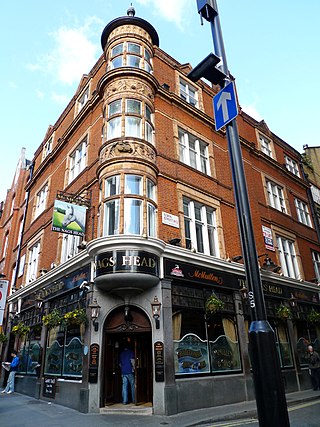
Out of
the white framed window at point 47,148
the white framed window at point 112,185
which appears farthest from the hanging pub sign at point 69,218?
the white framed window at point 47,148

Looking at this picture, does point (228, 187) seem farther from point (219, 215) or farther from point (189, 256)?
point (189, 256)

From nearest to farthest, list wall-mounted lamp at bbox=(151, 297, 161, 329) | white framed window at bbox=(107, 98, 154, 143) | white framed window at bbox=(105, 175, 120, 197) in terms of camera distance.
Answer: wall-mounted lamp at bbox=(151, 297, 161, 329), white framed window at bbox=(105, 175, 120, 197), white framed window at bbox=(107, 98, 154, 143)

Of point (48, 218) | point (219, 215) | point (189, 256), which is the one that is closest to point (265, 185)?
point (219, 215)

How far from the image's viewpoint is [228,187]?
15.7 m

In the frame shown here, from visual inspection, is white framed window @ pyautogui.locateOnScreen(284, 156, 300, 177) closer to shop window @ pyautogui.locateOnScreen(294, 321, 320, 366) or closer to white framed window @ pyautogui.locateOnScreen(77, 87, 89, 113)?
shop window @ pyautogui.locateOnScreen(294, 321, 320, 366)

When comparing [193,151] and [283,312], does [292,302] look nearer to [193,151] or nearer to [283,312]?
[283,312]

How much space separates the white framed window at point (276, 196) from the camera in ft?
62.2

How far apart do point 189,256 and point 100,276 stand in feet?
11.0

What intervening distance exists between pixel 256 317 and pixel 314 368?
12.6 metres

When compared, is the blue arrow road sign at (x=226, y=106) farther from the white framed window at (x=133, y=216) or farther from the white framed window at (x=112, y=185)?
the white framed window at (x=112, y=185)

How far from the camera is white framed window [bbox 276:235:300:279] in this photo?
17.1 meters

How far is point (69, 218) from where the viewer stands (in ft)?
39.3

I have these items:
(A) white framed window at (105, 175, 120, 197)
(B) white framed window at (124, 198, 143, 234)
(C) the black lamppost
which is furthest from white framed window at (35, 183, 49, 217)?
(C) the black lamppost

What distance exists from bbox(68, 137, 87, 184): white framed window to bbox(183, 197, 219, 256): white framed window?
18.8 ft
